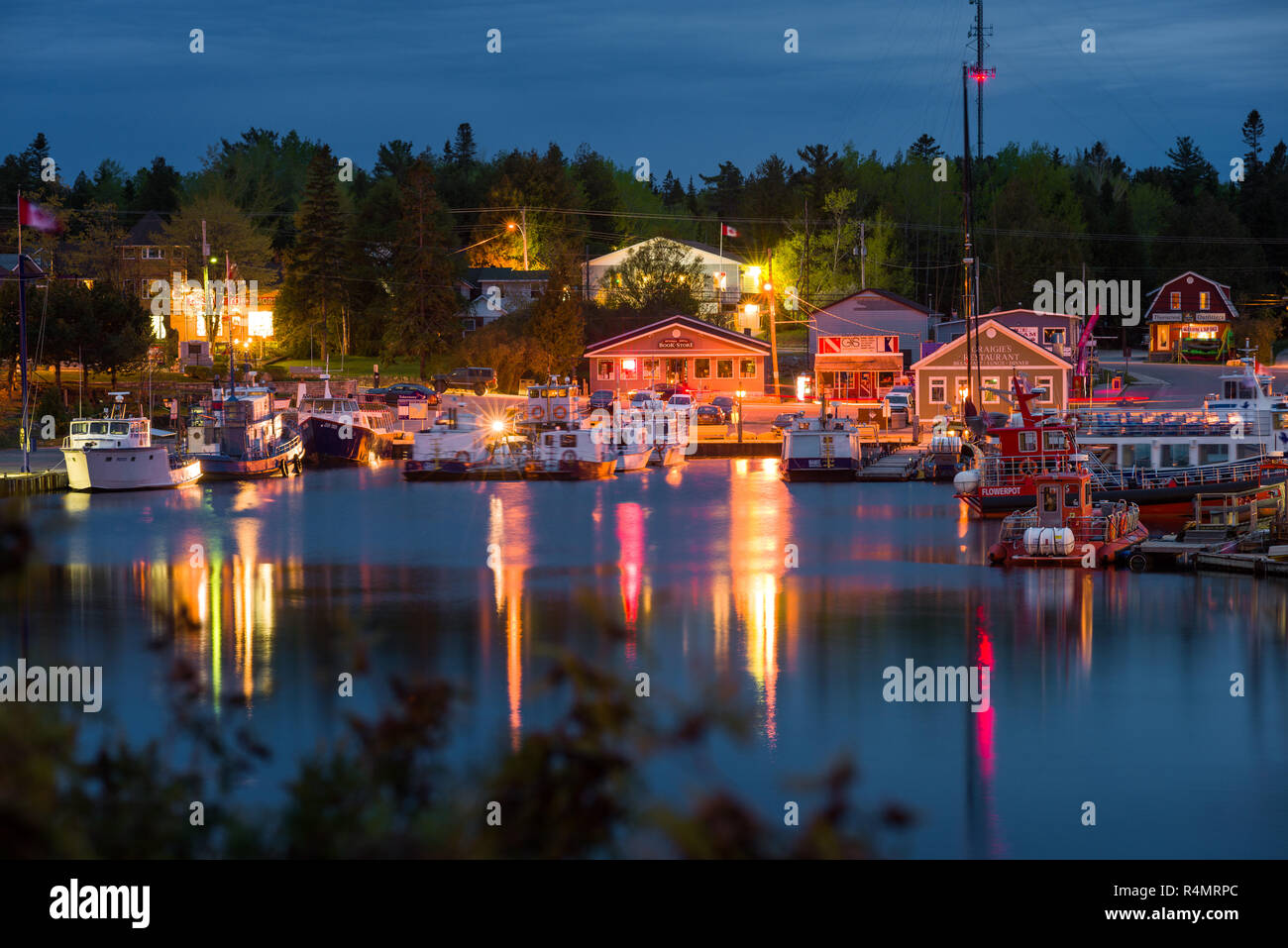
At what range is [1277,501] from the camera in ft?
121

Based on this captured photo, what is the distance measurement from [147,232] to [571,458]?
50543mm

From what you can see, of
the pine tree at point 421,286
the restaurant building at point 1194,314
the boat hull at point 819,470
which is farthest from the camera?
the restaurant building at point 1194,314

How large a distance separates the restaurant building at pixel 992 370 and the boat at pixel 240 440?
29.4 metres

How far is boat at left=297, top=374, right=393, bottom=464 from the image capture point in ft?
212

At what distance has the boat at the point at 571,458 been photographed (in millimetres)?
59844

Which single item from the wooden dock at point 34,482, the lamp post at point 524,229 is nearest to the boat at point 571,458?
the wooden dock at point 34,482

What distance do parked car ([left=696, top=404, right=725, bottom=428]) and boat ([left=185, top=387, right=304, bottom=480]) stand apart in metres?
20.0

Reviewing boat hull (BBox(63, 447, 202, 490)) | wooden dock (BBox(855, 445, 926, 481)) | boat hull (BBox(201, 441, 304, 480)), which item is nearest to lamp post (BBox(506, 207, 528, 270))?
boat hull (BBox(201, 441, 304, 480))

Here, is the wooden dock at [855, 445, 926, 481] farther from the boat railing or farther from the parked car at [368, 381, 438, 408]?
the parked car at [368, 381, 438, 408]

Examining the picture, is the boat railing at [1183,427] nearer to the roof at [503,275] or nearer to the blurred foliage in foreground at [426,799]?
the blurred foliage in foreground at [426,799]

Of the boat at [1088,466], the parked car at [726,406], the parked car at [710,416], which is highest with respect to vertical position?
the parked car at [726,406]

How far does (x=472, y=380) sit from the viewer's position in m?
81.8

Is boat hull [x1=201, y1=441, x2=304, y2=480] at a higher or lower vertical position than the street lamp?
lower
